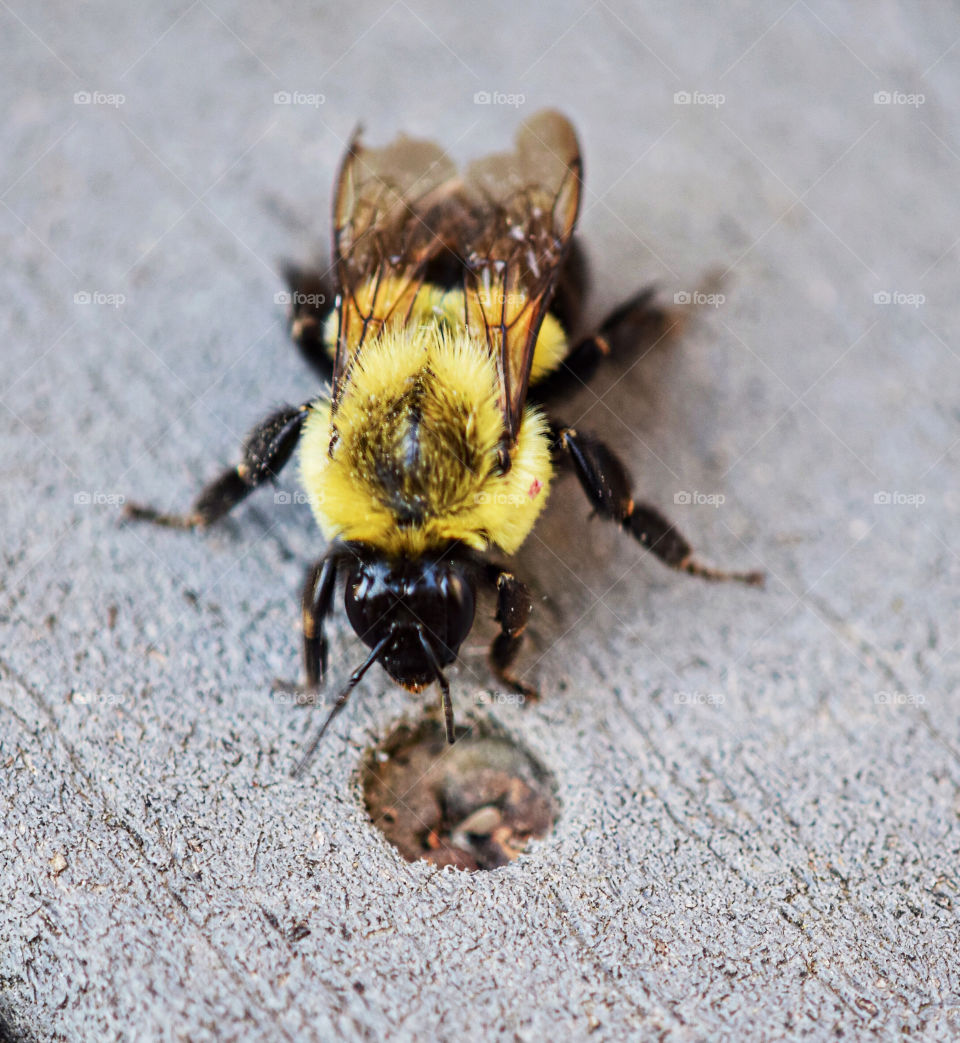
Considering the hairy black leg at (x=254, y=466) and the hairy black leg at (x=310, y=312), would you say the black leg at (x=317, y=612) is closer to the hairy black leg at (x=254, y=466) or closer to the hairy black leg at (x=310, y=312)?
the hairy black leg at (x=254, y=466)

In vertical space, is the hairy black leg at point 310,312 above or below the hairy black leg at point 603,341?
below

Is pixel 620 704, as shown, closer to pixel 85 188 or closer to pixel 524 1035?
pixel 524 1035

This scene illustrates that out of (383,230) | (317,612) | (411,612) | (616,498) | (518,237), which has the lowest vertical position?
(317,612)

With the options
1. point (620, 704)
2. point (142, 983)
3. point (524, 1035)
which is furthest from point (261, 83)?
point (524, 1035)

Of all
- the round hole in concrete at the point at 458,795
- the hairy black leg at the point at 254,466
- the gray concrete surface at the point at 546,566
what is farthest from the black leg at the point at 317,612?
the hairy black leg at the point at 254,466

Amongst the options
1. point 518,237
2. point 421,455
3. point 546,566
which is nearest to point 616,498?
point 546,566

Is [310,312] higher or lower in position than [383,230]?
lower

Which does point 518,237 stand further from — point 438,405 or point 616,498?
point 616,498

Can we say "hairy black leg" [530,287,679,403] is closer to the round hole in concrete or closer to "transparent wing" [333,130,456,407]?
"transparent wing" [333,130,456,407]
